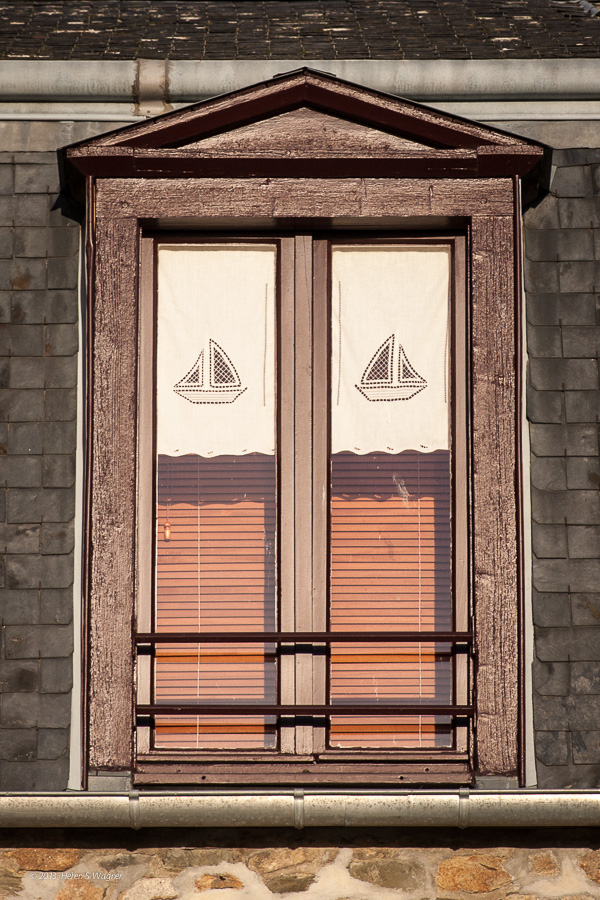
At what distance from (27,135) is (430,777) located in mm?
3414

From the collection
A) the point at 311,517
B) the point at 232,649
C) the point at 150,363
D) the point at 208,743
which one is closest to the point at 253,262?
the point at 150,363

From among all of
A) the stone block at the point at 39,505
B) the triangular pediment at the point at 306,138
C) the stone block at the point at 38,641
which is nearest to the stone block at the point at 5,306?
the stone block at the point at 39,505

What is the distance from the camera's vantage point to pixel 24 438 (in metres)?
5.20

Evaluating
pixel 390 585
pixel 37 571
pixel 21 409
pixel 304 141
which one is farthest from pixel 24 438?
pixel 304 141

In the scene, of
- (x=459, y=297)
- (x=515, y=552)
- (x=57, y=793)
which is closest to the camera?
(x=57, y=793)

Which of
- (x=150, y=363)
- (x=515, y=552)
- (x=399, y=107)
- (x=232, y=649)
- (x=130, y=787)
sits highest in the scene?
(x=399, y=107)

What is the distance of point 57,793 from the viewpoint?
4703 mm

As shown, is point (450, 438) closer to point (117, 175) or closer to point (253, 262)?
point (253, 262)

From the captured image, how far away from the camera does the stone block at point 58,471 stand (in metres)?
5.17

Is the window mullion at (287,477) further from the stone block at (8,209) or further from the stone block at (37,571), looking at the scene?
the stone block at (8,209)

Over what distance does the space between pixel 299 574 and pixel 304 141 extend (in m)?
1.96

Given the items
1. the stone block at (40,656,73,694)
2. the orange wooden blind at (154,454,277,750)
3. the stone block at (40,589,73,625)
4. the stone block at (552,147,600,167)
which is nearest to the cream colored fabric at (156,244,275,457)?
the orange wooden blind at (154,454,277,750)

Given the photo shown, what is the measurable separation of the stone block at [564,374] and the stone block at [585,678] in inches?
47.4

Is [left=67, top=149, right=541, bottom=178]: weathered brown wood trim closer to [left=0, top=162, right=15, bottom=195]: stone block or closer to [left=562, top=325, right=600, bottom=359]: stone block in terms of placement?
[left=0, top=162, right=15, bottom=195]: stone block
